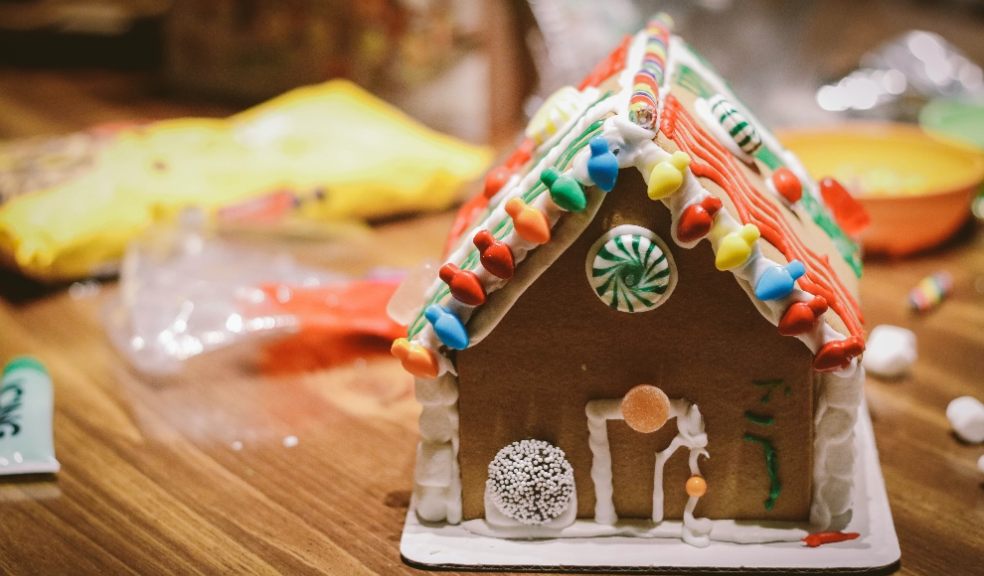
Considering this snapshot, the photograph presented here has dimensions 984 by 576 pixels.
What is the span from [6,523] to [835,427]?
26.2 inches

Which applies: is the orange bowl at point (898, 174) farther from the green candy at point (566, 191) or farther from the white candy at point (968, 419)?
the green candy at point (566, 191)

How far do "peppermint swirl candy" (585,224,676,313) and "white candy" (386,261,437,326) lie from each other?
0.59 feet

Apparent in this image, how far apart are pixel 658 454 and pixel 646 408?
0.17 ft

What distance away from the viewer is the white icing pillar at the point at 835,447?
29.7 inches

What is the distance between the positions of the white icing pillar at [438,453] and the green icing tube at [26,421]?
36cm

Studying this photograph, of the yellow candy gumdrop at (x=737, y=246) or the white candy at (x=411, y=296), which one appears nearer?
the yellow candy gumdrop at (x=737, y=246)

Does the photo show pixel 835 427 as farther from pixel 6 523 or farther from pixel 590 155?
pixel 6 523

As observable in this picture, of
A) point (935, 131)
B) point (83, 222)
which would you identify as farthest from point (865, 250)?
point (83, 222)

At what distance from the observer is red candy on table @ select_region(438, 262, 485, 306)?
2.40 feet

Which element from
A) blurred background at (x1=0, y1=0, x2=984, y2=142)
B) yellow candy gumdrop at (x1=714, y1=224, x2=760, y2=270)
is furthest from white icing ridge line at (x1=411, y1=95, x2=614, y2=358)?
blurred background at (x1=0, y1=0, x2=984, y2=142)

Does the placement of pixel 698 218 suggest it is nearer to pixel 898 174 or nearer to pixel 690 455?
pixel 690 455

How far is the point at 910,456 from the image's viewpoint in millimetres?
944

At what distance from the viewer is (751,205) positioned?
76 cm

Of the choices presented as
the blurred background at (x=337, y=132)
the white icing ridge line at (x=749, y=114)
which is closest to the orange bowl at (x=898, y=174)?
the blurred background at (x=337, y=132)
